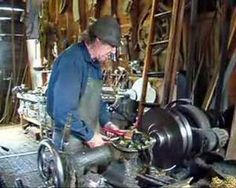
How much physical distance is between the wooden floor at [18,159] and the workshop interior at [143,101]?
11mm

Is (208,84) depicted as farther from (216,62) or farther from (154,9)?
(154,9)

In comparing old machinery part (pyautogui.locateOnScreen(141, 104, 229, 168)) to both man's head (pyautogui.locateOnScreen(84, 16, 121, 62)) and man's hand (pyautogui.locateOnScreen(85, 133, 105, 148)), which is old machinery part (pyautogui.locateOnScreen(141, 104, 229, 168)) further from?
man's head (pyautogui.locateOnScreen(84, 16, 121, 62))

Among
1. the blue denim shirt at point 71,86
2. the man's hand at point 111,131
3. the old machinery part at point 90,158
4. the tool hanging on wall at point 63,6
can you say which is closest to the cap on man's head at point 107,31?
the blue denim shirt at point 71,86

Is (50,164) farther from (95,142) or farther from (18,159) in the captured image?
(18,159)

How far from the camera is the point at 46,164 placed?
5.91 ft

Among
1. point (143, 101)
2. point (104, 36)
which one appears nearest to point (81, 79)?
point (104, 36)

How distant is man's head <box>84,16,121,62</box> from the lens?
2.18m

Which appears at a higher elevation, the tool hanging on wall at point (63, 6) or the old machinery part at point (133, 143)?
the tool hanging on wall at point (63, 6)

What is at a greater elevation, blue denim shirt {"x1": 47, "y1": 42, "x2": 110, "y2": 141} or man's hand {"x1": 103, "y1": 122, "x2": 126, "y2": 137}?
blue denim shirt {"x1": 47, "y1": 42, "x2": 110, "y2": 141}

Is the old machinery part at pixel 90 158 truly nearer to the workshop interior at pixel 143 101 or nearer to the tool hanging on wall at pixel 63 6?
the workshop interior at pixel 143 101

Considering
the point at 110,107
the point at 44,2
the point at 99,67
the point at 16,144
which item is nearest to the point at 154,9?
the point at 110,107

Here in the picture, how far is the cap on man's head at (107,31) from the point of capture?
2.17 m

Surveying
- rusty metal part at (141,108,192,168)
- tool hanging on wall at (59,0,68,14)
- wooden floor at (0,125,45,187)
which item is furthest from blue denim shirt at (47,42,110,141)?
tool hanging on wall at (59,0,68,14)

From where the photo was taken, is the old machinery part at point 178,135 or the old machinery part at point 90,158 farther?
the old machinery part at point 178,135
